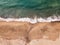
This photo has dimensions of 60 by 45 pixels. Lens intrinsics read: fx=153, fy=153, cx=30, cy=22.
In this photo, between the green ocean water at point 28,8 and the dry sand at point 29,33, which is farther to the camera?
the green ocean water at point 28,8

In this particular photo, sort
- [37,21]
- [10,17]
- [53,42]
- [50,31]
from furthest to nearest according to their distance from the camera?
[10,17]
[37,21]
[50,31]
[53,42]

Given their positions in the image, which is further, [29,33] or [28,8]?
[28,8]

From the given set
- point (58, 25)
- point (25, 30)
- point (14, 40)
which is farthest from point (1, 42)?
point (58, 25)

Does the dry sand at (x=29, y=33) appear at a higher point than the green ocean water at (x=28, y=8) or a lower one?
lower

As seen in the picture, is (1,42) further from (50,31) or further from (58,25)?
(58,25)

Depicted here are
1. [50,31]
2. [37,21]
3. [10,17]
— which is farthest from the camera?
[10,17]
